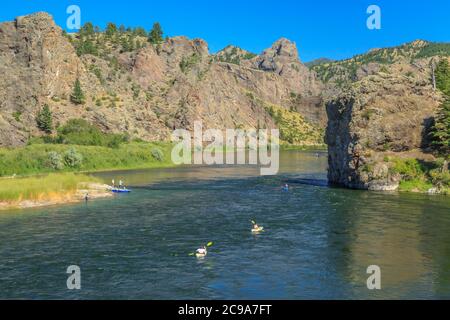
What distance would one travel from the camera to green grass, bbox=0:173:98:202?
75625 mm

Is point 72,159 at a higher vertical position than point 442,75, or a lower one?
lower

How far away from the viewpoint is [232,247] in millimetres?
50844

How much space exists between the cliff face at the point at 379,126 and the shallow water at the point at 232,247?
34.7ft

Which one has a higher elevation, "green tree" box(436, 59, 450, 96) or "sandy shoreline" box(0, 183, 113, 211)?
"green tree" box(436, 59, 450, 96)

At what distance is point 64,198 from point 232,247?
4132 centimetres

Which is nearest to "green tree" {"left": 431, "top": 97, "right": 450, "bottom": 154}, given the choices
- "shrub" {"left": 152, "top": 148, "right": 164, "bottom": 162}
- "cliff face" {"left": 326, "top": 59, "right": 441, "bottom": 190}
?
"cliff face" {"left": 326, "top": 59, "right": 441, "bottom": 190}

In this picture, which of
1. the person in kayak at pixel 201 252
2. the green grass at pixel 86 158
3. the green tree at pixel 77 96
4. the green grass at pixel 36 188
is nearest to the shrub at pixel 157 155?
the green grass at pixel 86 158

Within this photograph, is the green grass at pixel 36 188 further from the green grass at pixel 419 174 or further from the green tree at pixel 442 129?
the green tree at pixel 442 129

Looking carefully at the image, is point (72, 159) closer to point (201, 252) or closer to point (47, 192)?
point (47, 192)

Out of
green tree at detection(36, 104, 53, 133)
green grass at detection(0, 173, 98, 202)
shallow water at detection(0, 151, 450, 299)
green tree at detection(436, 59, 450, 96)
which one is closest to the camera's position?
shallow water at detection(0, 151, 450, 299)

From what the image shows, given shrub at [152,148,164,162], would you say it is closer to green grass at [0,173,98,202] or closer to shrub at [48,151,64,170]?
shrub at [48,151,64,170]

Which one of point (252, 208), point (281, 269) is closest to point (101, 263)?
point (281, 269)

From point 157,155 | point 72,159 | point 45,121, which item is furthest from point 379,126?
point 45,121

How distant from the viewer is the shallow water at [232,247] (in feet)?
124
